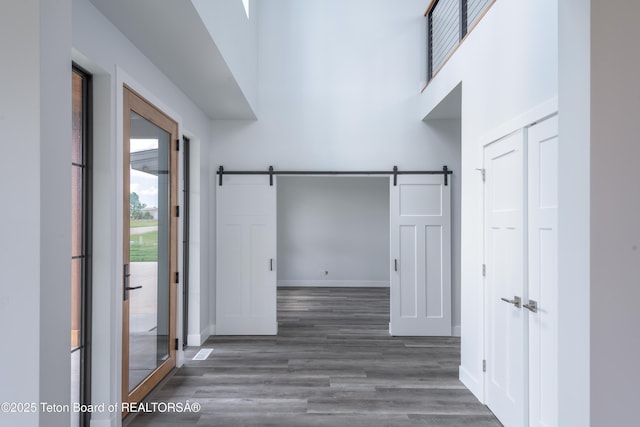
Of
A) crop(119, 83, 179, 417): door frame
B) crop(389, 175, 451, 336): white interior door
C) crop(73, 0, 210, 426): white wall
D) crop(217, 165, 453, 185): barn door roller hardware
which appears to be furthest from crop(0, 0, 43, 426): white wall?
crop(389, 175, 451, 336): white interior door

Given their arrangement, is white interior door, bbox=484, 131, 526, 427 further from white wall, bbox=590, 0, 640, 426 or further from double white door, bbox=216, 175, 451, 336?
double white door, bbox=216, 175, 451, 336

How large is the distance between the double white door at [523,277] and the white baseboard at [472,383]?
9cm

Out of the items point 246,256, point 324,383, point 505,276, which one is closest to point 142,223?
point 246,256

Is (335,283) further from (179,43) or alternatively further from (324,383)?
(179,43)

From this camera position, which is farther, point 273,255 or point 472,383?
point 273,255

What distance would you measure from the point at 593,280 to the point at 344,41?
4258 millimetres

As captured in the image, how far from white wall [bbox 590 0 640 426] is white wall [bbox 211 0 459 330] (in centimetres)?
335

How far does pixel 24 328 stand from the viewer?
101 cm

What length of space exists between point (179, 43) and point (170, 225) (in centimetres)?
157

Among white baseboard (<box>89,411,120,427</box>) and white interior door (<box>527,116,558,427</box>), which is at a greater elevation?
white interior door (<box>527,116,558,427</box>)

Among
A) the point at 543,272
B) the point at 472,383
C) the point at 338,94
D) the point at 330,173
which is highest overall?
the point at 338,94

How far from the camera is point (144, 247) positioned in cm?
284

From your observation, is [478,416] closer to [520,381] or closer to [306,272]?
[520,381]

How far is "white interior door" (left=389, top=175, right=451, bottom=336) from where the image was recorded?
4.43 metres
